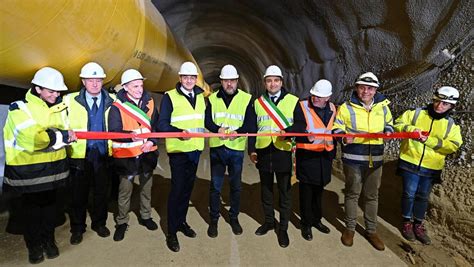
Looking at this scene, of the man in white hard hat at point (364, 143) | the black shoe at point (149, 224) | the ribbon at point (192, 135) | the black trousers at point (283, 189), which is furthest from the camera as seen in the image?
the black shoe at point (149, 224)

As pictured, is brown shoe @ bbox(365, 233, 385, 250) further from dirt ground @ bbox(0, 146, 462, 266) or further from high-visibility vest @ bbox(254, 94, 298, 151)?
high-visibility vest @ bbox(254, 94, 298, 151)

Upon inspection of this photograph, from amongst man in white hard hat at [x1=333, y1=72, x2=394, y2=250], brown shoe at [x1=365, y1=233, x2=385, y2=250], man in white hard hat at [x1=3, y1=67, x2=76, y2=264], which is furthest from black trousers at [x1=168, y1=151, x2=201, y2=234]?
brown shoe at [x1=365, y1=233, x2=385, y2=250]

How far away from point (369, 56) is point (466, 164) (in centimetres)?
270

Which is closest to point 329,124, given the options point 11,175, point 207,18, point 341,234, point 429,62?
point 341,234

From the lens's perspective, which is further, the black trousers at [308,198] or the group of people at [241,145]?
the black trousers at [308,198]

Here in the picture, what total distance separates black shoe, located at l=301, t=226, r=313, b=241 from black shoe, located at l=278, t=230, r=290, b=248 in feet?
0.83

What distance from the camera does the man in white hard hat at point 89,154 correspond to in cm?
316

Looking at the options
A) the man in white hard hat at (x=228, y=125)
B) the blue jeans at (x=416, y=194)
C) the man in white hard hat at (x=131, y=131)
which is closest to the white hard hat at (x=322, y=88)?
the man in white hard hat at (x=228, y=125)

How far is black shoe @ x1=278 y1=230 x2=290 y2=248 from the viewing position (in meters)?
3.27

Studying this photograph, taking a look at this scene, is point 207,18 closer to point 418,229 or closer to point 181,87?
point 181,87

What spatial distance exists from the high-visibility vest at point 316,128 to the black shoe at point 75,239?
102 inches

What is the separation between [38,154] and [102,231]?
1.20 m

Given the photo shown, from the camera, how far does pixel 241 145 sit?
3.40m

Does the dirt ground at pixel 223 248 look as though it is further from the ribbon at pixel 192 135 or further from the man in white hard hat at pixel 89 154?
the ribbon at pixel 192 135
